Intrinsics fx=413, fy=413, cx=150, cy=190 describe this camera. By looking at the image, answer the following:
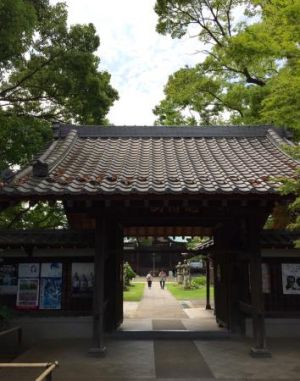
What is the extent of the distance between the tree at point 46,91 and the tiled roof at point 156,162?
9.36 feet

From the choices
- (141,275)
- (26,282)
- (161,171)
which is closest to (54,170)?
(161,171)

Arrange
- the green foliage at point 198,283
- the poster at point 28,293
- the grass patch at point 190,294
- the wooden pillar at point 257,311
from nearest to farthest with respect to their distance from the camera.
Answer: the wooden pillar at point 257,311 < the poster at point 28,293 < the grass patch at point 190,294 < the green foliage at point 198,283

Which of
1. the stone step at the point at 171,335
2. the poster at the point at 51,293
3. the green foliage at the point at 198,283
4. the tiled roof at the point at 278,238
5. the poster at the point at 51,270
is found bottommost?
the stone step at the point at 171,335

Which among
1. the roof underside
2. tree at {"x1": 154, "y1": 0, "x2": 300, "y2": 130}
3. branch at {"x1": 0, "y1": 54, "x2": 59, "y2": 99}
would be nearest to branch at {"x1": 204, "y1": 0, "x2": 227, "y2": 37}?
tree at {"x1": 154, "y1": 0, "x2": 300, "y2": 130}

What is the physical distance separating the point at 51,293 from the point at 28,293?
0.61 metres

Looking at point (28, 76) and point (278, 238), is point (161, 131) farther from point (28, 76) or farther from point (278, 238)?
point (28, 76)

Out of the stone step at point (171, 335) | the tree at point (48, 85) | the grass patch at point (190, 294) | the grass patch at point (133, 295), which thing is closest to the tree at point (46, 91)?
the tree at point (48, 85)

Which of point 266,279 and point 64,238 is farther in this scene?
point 266,279

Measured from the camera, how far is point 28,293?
11062 mm

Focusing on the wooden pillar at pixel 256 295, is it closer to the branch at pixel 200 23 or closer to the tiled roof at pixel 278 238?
the tiled roof at pixel 278 238

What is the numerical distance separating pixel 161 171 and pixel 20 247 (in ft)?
14.6

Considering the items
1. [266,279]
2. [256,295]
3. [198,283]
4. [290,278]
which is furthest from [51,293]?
[198,283]

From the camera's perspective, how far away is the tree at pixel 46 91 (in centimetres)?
1534

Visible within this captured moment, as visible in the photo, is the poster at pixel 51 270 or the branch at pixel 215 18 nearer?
the poster at pixel 51 270
